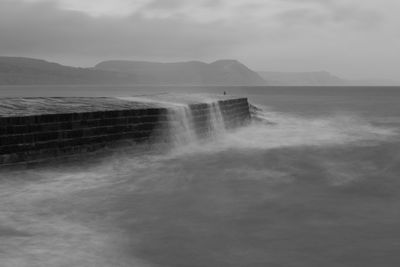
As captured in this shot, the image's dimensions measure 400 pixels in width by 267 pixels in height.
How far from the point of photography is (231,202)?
31.2ft

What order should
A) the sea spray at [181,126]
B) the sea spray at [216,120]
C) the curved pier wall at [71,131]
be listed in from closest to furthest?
the curved pier wall at [71,131]
the sea spray at [181,126]
the sea spray at [216,120]

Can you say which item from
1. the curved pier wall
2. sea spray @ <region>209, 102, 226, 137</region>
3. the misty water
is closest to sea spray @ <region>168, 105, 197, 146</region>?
the curved pier wall

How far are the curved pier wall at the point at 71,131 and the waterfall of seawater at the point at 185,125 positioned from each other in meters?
0.44

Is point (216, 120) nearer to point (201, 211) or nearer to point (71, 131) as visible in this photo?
point (71, 131)

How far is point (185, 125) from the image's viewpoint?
16734mm

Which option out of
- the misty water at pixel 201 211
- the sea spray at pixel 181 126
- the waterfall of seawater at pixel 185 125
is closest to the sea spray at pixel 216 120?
the waterfall of seawater at pixel 185 125

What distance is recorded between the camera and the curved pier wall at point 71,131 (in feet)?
35.3

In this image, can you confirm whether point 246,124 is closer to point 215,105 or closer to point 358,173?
point 215,105

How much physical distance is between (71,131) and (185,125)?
17.9 feet

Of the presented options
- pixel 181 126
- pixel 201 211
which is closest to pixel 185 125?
pixel 181 126

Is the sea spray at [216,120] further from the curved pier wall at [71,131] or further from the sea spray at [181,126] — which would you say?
the curved pier wall at [71,131]

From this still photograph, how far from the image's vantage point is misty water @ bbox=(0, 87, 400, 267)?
6.54 metres

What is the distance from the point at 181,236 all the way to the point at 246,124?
59.7ft

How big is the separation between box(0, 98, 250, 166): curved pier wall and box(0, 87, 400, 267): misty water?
0.43m
